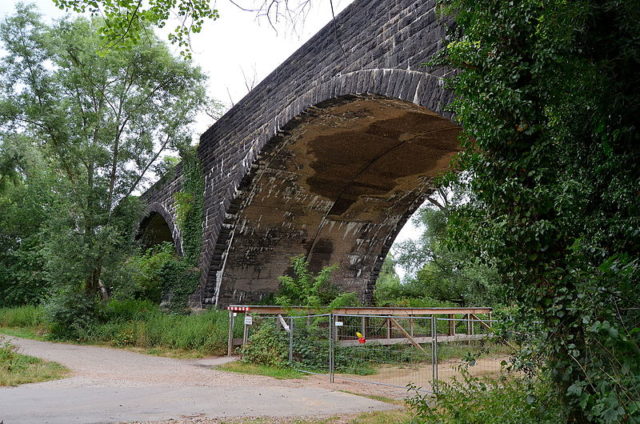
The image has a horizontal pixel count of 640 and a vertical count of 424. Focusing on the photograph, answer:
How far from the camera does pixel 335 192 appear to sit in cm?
1338

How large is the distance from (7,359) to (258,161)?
19.9 ft

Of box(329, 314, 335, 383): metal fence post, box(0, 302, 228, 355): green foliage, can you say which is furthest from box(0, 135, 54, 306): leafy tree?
box(329, 314, 335, 383): metal fence post

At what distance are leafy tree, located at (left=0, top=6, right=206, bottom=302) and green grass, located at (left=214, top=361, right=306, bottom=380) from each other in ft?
16.4

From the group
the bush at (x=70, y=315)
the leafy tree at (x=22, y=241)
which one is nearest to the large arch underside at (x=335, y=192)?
the bush at (x=70, y=315)

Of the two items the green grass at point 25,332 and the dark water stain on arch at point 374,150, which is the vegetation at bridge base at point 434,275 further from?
the green grass at point 25,332

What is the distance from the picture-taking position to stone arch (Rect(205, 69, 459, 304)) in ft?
27.0

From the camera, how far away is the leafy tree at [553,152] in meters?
3.50

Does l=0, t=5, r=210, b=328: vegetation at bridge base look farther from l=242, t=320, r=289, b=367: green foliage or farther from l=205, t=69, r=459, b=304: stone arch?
l=242, t=320, r=289, b=367: green foliage

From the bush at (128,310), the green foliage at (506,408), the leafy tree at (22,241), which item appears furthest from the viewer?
the leafy tree at (22,241)

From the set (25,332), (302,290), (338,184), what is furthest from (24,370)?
(338,184)

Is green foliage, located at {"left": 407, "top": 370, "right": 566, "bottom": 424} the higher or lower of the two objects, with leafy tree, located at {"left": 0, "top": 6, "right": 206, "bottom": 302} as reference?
lower

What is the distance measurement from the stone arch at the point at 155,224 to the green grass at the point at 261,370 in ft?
26.2

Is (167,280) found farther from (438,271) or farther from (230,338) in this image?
(438,271)

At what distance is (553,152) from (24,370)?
6.62 metres
